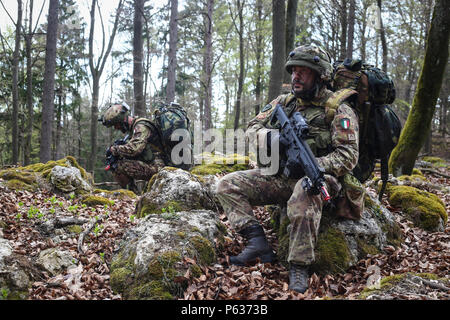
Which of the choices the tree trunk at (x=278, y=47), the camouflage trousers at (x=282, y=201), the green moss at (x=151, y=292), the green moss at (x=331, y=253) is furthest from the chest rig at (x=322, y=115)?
the tree trunk at (x=278, y=47)

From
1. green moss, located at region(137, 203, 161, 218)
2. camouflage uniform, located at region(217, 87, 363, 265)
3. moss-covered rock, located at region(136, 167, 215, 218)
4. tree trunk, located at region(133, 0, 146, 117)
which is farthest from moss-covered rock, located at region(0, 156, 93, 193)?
tree trunk, located at region(133, 0, 146, 117)

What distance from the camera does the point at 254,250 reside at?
419 cm

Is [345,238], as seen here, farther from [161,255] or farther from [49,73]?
[49,73]

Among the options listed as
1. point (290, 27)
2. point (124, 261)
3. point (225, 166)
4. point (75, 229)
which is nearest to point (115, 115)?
point (225, 166)

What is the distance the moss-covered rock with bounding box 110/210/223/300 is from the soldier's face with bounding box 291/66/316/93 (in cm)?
221

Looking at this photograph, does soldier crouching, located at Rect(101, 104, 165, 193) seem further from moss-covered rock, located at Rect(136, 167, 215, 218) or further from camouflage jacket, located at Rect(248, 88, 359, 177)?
camouflage jacket, located at Rect(248, 88, 359, 177)

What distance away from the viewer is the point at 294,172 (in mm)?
4121

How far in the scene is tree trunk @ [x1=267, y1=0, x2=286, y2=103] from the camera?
30.3 ft

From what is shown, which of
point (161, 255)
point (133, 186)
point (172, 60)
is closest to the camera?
point (161, 255)

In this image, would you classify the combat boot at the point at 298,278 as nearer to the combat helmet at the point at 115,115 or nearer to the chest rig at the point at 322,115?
the chest rig at the point at 322,115

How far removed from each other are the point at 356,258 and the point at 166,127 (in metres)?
5.91

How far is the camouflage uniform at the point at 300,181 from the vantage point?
150 inches

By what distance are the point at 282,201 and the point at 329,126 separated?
1193 millimetres

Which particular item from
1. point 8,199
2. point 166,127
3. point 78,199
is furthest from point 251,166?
point 8,199
